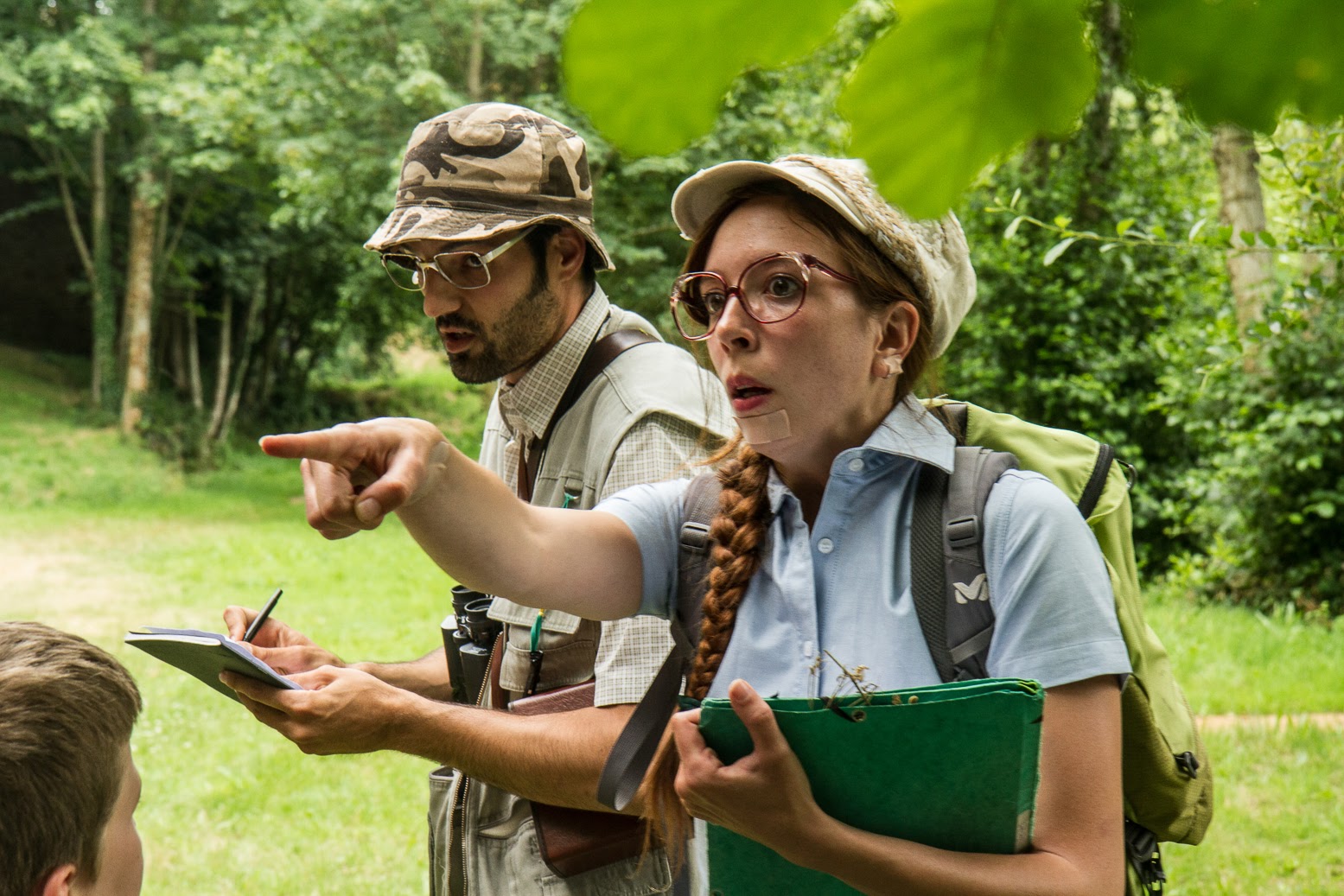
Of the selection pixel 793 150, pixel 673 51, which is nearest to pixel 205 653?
pixel 673 51

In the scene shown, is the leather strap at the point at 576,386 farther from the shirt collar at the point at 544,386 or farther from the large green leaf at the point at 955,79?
the large green leaf at the point at 955,79

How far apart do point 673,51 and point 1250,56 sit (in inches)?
6.2

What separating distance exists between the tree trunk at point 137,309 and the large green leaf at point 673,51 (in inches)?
717

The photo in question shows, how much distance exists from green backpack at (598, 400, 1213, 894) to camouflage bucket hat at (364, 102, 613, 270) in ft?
2.18

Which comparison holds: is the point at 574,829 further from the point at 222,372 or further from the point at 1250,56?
the point at 222,372

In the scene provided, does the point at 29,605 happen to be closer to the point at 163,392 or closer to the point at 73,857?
the point at 73,857

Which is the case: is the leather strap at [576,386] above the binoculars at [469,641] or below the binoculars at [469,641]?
above

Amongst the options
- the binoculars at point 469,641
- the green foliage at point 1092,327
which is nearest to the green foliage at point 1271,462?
the green foliage at point 1092,327

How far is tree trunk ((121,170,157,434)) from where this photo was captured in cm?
1736

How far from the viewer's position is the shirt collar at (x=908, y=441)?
159 centimetres

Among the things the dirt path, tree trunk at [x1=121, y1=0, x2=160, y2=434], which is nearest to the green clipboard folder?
the dirt path

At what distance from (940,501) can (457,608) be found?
1.05 metres

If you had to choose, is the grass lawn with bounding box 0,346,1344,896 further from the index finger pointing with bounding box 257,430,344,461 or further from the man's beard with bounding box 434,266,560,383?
the index finger pointing with bounding box 257,430,344,461

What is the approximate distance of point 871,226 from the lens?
163 centimetres
